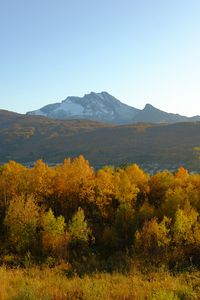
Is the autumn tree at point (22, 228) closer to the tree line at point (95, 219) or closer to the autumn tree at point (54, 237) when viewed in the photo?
the tree line at point (95, 219)

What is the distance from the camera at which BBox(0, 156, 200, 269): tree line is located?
1329 inches

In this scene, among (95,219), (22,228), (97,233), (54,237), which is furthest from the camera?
(95,219)

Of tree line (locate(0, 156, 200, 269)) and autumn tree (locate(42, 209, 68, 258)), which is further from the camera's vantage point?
autumn tree (locate(42, 209, 68, 258))

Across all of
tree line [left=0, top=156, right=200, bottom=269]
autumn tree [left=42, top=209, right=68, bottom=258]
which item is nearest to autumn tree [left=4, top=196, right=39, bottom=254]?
tree line [left=0, top=156, right=200, bottom=269]

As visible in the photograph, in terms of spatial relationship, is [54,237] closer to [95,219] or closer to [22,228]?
[22,228]

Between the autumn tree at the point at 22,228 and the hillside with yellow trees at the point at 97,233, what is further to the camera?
the autumn tree at the point at 22,228

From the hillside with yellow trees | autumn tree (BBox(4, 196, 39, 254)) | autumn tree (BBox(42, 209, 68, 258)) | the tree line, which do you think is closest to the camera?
the hillside with yellow trees

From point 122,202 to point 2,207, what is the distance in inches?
542

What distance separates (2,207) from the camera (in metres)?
44.5

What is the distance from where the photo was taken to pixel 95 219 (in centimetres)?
4462

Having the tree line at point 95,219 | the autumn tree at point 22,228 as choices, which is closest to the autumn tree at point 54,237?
the tree line at point 95,219

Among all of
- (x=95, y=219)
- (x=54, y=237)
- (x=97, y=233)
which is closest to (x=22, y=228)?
(x=54, y=237)

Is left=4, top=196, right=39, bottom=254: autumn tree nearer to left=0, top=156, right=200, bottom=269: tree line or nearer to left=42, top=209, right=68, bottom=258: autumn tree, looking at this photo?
left=0, top=156, right=200, bottom=269: tree line

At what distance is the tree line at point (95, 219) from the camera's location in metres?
33.8
